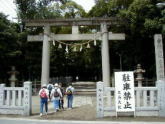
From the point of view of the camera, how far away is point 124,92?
14062 millimetres

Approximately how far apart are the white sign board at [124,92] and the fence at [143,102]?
11.1 inches

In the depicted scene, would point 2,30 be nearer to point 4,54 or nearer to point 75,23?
point 4,54

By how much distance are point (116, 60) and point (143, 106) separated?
762 inches

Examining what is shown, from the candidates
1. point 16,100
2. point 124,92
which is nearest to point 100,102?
point 124,92

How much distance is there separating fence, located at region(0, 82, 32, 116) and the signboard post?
482 cm

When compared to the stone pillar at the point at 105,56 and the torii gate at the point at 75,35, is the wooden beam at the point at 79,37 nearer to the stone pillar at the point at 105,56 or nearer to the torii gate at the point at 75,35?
the torii gate at the point at 75,35

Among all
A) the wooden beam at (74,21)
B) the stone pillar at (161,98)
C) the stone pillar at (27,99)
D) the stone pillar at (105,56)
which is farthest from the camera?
the wooden beam at (74,21)

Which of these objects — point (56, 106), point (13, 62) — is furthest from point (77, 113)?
point (13, 62)

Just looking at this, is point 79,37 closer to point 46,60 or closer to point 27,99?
point 46,60

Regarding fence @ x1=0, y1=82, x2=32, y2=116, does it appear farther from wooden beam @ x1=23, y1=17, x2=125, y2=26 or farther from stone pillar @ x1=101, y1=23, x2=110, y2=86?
wooden beam @ x1=23, y1=17, x2=125, y2=26

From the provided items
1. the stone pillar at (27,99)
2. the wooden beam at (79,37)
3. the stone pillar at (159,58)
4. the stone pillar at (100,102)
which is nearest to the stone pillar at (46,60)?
the wooden beam at (79,37)

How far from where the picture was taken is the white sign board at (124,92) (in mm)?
13906

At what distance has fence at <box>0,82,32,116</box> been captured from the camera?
15047 millimetres

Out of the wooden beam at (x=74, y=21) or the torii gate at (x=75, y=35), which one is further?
the wooden beam at (x=74, y=21)
